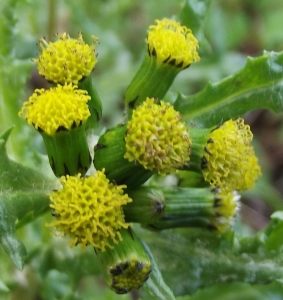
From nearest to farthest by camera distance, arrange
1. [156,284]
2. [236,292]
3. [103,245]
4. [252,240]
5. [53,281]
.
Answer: [103,245]
[156,284]
[252,240]
[53,281]
[236,292]

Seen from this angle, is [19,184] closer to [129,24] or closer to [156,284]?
[156,284]

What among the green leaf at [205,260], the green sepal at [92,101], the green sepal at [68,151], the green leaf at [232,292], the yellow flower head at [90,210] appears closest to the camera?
the yellow flower head at [90,210]

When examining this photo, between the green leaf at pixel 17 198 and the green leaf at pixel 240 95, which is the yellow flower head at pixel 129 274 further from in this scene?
the green leaf at pixel 240 95

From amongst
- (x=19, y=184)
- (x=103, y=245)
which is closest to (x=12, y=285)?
(x=19, y=184)

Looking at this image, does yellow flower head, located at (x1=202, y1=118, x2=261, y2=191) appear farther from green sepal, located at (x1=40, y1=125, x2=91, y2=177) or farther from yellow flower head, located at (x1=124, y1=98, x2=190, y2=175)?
green sepal, located at (x1=40, y1=125, x2=91, y2=177)

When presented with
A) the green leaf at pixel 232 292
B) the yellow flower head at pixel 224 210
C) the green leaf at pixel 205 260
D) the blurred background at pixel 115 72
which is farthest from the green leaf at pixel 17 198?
the green leaf at pixel 232 292

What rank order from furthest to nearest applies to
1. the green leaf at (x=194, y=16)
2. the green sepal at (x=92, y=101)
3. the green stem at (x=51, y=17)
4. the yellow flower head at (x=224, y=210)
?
the green stem at (x=51, y=17)
the green leaf at (x=194, y=16)
the yellow flower head at (x=224, y=210)
the green sepal at (x=92, y=101)

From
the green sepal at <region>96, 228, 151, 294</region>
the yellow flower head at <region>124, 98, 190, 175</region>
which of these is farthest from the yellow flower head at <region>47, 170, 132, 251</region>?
the yellow flower head at <region>124, 98, 190, 175</region>
